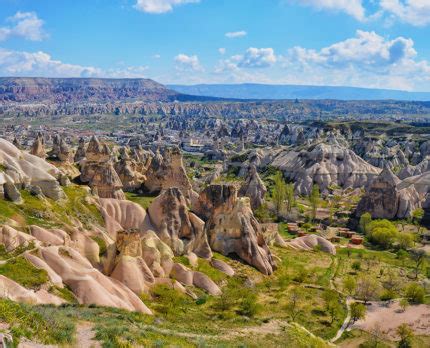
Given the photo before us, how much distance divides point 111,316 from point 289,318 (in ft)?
56.0

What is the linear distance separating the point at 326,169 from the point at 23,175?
8513cm

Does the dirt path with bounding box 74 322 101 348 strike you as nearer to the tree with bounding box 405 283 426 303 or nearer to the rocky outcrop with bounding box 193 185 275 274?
the rocky outcrop with bounding box 193 185 275 274

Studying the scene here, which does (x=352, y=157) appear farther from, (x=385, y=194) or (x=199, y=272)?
(x=199, y=272)

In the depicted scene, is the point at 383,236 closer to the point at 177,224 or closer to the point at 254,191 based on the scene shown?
the point at 254,191

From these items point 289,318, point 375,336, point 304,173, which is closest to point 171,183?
point 289,318

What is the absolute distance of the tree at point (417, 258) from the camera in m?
56.2

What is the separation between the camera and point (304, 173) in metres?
113

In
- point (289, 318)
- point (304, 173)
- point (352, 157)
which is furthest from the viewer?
point (352, 157)

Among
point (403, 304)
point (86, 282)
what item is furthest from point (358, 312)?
point (86, 282)

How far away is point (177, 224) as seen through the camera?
47.2 metres

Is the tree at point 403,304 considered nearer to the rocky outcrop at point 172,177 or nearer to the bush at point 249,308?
the bush at point 249,308

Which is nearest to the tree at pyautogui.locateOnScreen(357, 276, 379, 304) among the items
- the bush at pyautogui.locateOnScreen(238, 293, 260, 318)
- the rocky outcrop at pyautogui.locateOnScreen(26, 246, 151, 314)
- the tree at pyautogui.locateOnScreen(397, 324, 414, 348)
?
the tree at pyautogui.locateOnScreen(397, 324, 414, 348)

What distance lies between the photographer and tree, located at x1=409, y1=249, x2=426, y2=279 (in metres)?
56.2

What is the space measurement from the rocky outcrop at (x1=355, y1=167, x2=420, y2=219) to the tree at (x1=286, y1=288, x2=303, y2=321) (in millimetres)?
46364
